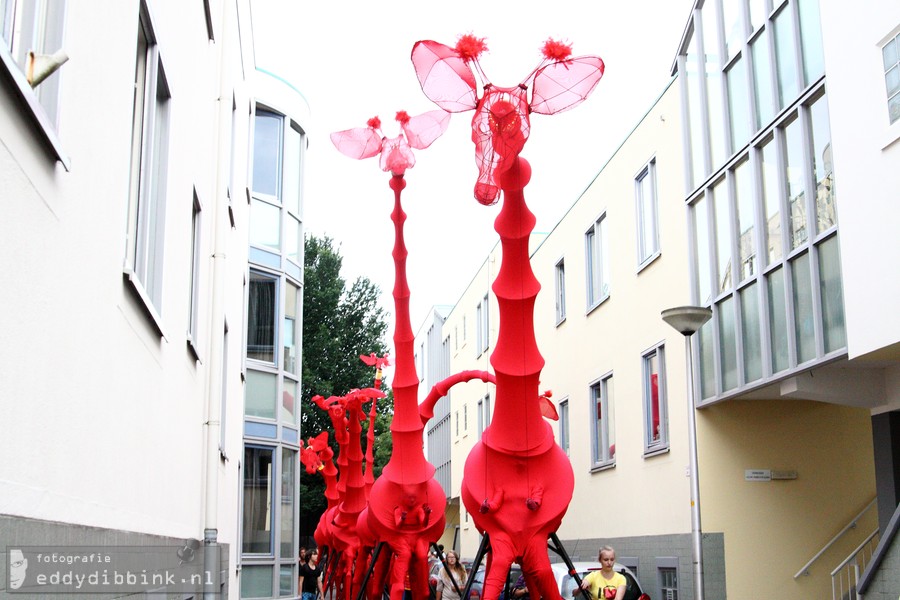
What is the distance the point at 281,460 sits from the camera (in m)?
25.2

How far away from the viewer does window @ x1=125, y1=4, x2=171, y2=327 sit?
668 centimetres

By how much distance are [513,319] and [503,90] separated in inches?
75.0

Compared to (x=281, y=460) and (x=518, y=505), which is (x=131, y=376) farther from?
(x=281, y=460)

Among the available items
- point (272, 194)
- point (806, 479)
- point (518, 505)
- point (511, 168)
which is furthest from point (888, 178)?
point (272, 194)

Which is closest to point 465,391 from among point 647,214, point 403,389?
point 647,214

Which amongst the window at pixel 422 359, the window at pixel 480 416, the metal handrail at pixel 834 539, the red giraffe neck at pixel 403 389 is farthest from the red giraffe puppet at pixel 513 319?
the window at pixel 422 359

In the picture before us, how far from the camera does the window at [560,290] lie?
25845 mm

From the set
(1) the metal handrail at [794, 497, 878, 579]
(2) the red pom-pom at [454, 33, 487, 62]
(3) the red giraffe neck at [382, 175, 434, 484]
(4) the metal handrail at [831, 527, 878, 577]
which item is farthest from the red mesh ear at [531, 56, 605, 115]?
(1) the metal handrail at [794, 497, 878, 579]

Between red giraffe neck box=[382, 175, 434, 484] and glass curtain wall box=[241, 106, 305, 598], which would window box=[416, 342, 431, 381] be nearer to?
glass curtain wall box=[241, 106, 305, 598]

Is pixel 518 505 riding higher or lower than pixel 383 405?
lower

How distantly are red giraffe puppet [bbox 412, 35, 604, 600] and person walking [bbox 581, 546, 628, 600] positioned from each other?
201cm

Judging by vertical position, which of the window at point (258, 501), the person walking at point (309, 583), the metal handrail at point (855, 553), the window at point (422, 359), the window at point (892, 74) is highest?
the window at point (422, 359)

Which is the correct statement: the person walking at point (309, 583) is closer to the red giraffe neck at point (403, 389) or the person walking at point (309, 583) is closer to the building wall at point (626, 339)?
the building wall at point (626, 339)

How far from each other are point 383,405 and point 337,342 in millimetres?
3848
